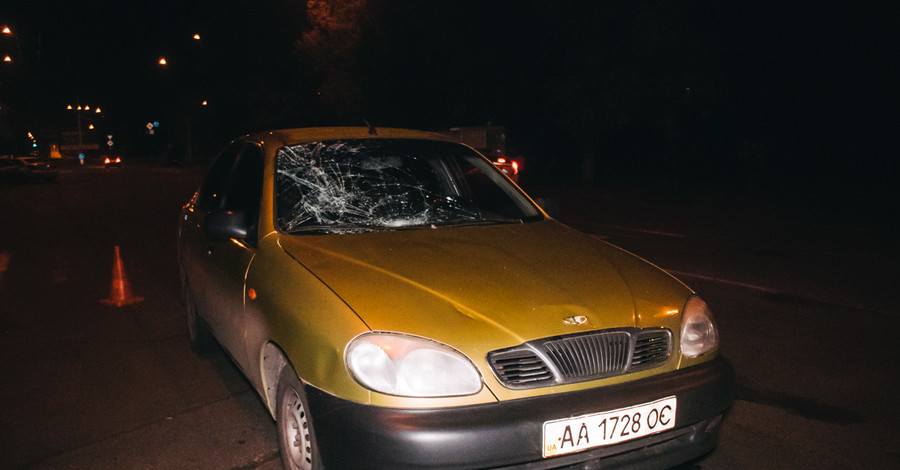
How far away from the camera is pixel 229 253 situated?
4.09 metres

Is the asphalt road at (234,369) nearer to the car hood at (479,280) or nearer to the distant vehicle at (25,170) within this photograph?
the car hood at (479,280)

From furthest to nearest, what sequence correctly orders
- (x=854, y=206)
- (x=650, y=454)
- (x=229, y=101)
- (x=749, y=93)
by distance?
(x=229, y=101) < (x=749, y=93) < (x=854, y=206) < (x=650, y=454)

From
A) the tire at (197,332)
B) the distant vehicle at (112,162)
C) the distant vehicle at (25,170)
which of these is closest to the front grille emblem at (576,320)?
the tire at (197,332)

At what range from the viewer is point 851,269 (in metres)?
9.37

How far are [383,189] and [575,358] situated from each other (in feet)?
6.19

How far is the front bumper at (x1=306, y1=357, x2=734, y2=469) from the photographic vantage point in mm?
2510

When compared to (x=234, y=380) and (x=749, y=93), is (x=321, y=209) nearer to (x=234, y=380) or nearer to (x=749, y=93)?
(x=234, y=380)

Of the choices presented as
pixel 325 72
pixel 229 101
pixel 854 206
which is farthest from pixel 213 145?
pixel 854 206

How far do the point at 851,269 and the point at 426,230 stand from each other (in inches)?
296

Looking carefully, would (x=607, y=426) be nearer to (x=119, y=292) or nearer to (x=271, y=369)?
(x=271, y=369)

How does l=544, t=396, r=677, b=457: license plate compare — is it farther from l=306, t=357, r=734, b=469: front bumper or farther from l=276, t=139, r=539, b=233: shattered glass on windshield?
l=276, t=139, r=539, b=233: shattered glass on windshield

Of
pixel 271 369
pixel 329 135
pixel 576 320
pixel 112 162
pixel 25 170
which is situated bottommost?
pixel 112 162

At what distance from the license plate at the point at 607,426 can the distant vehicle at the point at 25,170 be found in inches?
1622

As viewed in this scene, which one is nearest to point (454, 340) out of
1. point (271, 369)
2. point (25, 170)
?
point (271, 369)
